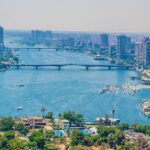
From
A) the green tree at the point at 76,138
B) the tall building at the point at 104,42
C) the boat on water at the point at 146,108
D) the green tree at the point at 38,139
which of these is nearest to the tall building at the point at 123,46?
the tall building at the point at 104,42

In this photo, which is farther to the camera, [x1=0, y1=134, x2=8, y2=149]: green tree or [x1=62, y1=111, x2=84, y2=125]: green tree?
[x1=62, y1=111, x2=84, y2=125]: green tree

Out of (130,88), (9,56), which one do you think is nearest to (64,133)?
(130,88)

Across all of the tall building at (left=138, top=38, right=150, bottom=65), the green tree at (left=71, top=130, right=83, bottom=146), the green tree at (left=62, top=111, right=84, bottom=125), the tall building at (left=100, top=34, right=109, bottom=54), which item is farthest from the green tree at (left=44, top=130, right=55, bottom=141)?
the tall building at (left=100, top=34, right=109, bottom=54)

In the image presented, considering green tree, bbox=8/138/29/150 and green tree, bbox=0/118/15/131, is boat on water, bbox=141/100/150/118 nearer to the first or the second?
green tree, bbox=0/118/15/131

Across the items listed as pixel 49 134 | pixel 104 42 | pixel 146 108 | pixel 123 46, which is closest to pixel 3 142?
pixel 49 134

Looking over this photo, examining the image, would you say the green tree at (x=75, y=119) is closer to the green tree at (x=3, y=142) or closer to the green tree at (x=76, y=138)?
the green tree at (x=76, y=138)
